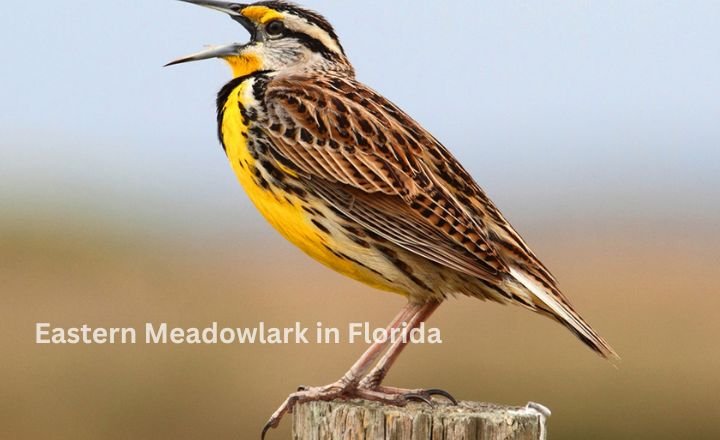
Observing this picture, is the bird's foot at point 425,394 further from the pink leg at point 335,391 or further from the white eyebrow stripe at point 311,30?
the white eyebrow stripe at point 311,30

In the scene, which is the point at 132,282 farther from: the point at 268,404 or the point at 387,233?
the point at 387,233

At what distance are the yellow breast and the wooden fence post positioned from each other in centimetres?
49

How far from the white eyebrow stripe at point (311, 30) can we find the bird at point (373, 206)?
20 centimetres

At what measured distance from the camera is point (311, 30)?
4.76m

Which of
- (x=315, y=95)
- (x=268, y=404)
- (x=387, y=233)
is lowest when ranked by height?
(x=268, y=404)

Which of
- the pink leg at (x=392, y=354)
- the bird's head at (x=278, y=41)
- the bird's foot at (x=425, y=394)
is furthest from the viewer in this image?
the bird's head at (x=278, y=41)

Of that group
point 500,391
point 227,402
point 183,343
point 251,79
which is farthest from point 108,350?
point 251,79

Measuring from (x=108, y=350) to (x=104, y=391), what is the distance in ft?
3.15

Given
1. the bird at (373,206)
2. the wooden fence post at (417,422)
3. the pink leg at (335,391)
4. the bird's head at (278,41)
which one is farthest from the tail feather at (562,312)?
the bird's head at (278,41)

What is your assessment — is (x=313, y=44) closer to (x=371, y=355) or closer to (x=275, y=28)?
(x=275, y=28)

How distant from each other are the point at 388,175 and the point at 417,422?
83 centimetres

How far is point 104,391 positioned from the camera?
8711 mm

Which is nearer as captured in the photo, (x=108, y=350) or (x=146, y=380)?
(x=146, y=380)

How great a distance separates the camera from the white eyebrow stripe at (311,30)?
4699 millimetres
